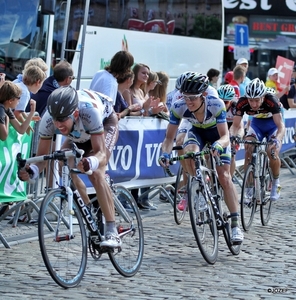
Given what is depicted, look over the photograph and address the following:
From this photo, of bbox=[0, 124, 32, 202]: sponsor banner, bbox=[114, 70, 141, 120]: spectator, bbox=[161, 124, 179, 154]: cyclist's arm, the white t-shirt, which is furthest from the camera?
bbox=[114, 70, 141, 120]: spectator

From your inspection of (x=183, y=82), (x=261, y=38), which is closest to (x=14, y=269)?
(x=183, y=82)

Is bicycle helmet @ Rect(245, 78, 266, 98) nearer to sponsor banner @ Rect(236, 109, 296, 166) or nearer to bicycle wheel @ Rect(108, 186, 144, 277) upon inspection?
bicycle wheel @ Rect(108, 186, 144, 277)

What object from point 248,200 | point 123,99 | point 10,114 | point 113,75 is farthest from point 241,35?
point 10,114

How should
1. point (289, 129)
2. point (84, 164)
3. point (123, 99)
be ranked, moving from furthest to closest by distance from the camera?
point (289, 129) → point (123, 99) → point (84, 164)

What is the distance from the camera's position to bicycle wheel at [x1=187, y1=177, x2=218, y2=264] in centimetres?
839

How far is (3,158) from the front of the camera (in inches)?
367

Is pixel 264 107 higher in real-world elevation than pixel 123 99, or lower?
lower

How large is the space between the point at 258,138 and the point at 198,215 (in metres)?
3.46

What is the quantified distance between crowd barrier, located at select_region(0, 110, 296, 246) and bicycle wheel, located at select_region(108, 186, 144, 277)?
1871 millimetres

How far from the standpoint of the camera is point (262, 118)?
11.8 meters

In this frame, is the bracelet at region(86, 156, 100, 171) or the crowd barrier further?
the crowd barrier

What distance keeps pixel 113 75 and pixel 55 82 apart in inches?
30.3

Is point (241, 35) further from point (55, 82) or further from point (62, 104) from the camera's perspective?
point (62, 104)

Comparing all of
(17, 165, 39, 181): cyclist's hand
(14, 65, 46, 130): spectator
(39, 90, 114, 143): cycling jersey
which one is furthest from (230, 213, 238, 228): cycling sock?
(14, 65, 46, 130): spectator
